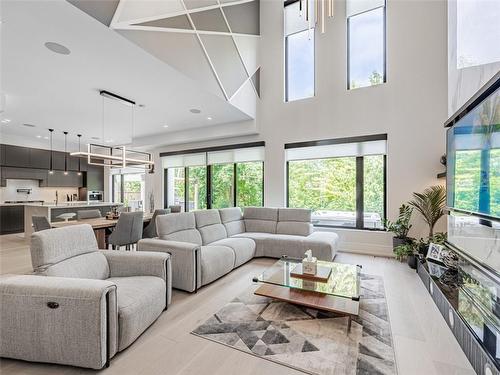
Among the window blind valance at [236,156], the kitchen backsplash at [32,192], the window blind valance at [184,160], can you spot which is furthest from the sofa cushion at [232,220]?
the kitchen backsplash at [32,192]

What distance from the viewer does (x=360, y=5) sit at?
493 cm

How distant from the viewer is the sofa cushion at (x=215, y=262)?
3003mm

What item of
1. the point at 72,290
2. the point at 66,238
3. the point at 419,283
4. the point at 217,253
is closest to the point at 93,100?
the point at 66,238

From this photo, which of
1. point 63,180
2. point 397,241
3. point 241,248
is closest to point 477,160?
point 397,241

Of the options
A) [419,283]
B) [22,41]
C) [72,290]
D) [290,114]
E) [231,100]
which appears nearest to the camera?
[72,290]

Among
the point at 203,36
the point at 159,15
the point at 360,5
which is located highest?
the point at 360,5

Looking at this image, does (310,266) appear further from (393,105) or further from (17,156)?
(17,156)

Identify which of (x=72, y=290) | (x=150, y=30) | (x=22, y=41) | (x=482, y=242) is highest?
(x=150, y=30)

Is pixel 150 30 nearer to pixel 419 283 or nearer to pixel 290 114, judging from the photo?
pixel 290 114

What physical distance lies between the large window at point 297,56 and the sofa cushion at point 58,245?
16.3 feet

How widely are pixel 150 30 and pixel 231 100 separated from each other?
6.83ft

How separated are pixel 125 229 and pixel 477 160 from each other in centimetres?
463

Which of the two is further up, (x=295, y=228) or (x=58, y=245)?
(x=58, y=245)

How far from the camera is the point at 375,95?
15.5ft
